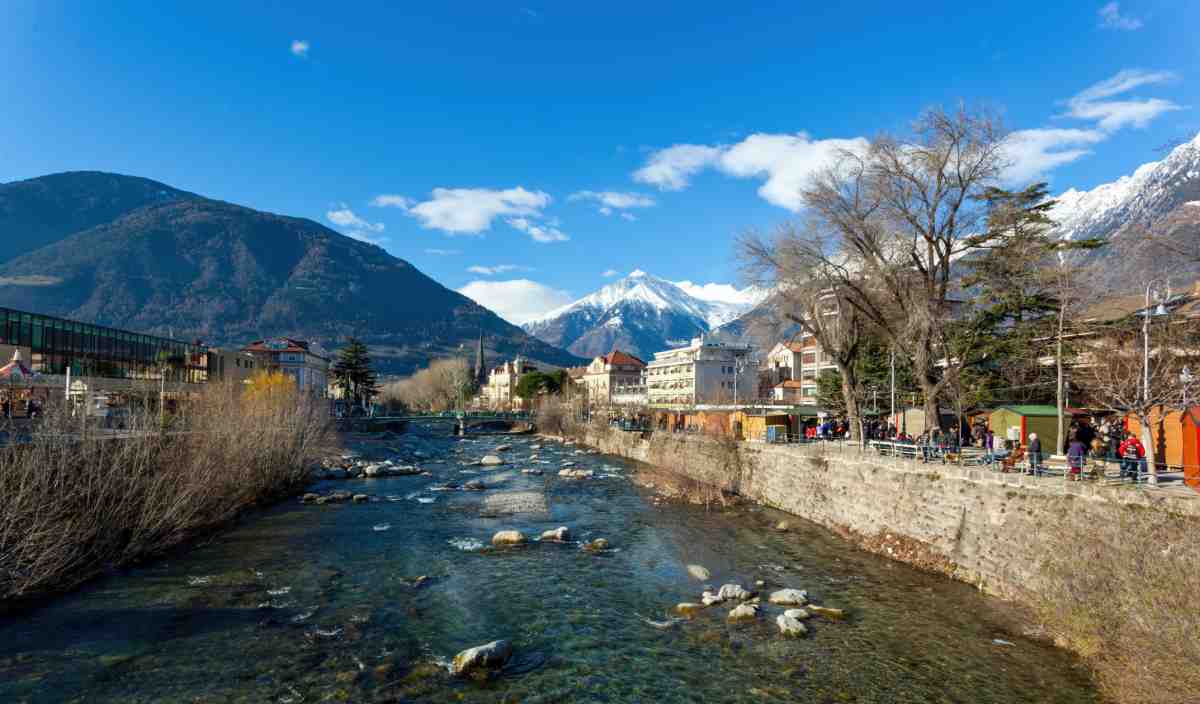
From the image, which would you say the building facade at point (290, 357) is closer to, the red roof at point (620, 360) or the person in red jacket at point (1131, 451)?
the red roof at point (620, 360)

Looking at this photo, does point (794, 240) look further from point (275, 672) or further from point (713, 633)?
point (275, 672)

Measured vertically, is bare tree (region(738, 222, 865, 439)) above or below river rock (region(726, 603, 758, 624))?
above

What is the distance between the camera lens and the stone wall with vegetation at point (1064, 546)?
12.8 meters

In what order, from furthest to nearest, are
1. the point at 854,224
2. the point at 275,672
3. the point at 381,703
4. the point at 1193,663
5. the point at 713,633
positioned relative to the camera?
the point at 854,224, the point at 713,633, the point at 275,672, the point at 381,703, the point at 1193,663

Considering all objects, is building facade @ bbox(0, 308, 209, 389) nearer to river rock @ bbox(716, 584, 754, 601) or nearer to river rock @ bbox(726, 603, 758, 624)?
river rock @ bbox(716, 584, 754, 601)

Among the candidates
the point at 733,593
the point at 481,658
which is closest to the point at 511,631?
the point at 481,658

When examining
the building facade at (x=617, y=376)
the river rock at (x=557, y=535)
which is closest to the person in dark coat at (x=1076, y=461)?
the river rock at (x=557, y=535)

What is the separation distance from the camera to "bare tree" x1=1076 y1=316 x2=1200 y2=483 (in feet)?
65.0

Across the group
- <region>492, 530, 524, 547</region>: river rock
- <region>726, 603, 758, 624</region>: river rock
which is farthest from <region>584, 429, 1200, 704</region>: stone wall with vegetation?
<region>492, 530, 524, 547</region>: river rock

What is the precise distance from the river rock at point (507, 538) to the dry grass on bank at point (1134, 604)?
17.5m

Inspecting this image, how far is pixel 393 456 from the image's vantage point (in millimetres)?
65250

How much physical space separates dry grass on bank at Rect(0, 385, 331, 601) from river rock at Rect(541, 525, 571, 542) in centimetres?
1346

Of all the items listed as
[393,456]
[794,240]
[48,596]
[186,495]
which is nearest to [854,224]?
[794,240]

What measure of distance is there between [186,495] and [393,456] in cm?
4245
